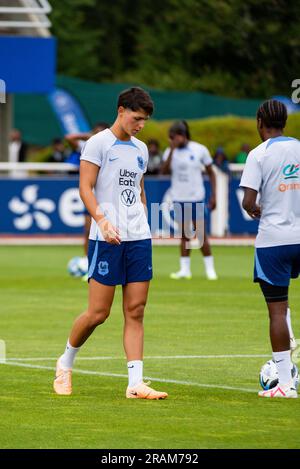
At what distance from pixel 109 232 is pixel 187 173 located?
12.5 meters

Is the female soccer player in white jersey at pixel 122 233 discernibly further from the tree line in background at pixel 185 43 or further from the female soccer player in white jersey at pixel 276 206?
the tree line in background at pixel 185 43

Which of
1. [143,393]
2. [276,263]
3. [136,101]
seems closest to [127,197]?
[136,101]

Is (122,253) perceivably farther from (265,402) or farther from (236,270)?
(236,270)

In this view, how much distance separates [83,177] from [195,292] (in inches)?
384

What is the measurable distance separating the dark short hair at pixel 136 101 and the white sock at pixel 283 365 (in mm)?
2080

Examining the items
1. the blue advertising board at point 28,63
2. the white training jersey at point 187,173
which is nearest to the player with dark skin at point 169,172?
the white training jersey at point 187,173

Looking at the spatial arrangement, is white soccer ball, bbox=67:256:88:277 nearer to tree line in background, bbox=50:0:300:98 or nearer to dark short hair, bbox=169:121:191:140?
dark short hair, bbox=169:121:191:140

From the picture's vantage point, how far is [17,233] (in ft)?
107

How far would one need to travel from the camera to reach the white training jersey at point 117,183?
10.7 meters

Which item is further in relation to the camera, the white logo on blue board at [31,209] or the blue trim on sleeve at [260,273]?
the white logo on blue board at [31,209]

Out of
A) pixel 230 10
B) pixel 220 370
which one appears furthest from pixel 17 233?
pixel 220 370

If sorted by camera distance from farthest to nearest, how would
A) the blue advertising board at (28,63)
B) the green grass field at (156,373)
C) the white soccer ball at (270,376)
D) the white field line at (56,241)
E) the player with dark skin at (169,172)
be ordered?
the blue advertising board at (28,63), the white field line at (56,241), the player with dark skin at (169,172), the white soccer ball at (270,376), the green grass field at (156,373)

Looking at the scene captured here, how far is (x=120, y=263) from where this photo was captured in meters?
10.7

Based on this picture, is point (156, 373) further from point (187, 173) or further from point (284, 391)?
point (187, 173)
